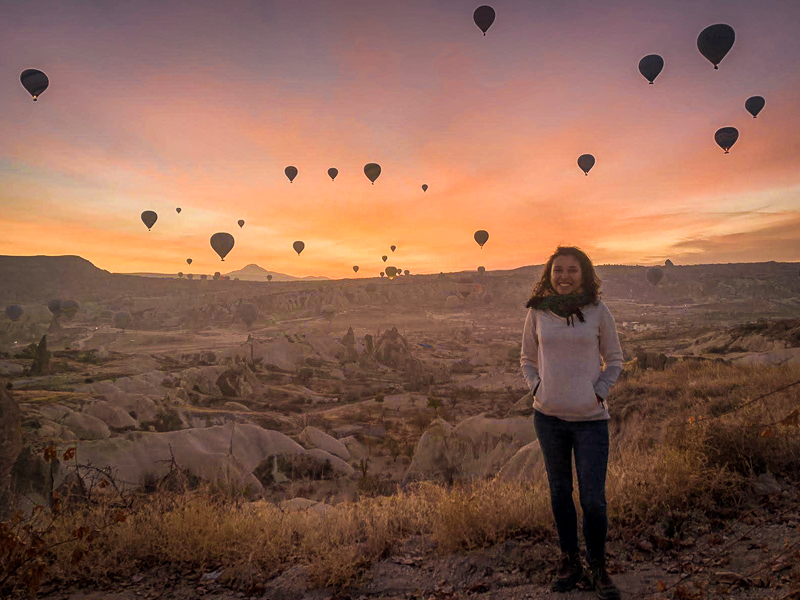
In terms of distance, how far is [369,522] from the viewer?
4.48 m

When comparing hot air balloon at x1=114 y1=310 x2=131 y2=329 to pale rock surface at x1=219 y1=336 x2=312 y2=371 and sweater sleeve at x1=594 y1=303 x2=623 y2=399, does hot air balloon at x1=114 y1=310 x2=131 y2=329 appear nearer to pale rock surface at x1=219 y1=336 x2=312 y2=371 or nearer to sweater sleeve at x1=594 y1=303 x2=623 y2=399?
pale rock surface at x1=219 y1=336 x2=312 y2=371

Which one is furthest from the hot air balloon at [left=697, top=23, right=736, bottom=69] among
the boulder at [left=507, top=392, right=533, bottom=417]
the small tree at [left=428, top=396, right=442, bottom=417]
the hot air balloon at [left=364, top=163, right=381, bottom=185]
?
the hot air balloon at [left=364, top=163, right=381, bottom=185]

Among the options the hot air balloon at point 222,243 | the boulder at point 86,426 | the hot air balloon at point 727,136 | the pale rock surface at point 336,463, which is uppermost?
the hot air balloon at point 727,136

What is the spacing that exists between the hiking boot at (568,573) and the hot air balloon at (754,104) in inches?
1731

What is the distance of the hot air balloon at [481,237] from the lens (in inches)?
2594

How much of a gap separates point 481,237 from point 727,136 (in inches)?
1380

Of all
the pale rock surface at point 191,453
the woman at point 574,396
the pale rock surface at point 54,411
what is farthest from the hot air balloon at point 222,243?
the woman at point 574,396

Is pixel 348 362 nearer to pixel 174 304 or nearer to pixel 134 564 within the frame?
Answer: pixel 134 564

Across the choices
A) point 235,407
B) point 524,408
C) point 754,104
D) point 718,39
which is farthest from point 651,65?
point 235,407

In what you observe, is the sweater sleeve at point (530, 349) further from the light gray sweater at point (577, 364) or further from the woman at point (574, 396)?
the light gray sweater at point (577, 364)

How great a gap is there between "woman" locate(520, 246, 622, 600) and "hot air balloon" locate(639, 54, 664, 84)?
110 feet

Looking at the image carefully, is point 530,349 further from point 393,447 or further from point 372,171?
point 372,171

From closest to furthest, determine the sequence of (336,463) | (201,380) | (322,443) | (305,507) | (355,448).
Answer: (305,507) → (336,463) → (322,443) → (355,448) → (201,380)

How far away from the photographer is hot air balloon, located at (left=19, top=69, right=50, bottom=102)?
102 feet
